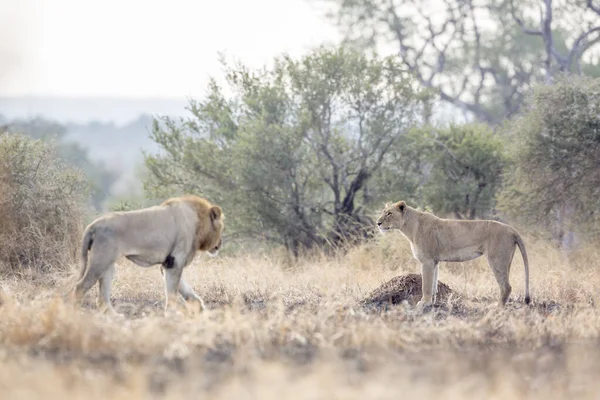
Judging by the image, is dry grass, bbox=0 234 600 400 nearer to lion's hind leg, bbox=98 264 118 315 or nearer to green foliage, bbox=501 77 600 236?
lion's hind leg, bbox=98 264 118 315

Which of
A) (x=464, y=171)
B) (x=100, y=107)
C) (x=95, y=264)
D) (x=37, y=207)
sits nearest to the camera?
(x=95, y=264)

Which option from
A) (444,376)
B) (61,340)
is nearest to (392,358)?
(444,376)

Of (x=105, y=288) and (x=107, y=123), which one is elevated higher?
(x=105, y=288)

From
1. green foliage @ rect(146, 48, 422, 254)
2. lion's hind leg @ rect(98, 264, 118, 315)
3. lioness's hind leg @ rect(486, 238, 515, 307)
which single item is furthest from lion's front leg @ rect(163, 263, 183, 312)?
green foliage @ rect(146, 48, 422, 254)

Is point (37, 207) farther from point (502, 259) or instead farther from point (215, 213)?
point (502, 259)

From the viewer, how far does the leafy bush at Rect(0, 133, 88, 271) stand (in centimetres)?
1324

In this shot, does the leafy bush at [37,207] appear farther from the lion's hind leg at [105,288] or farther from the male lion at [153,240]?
the male lion at [153,240]

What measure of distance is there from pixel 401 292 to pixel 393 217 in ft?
2.87

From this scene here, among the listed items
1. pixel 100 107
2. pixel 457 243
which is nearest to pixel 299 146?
pixel 457 243

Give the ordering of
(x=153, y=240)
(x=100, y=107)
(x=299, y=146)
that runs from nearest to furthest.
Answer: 1. (x=153, y=240)
2. (x=299, y=146)
3. (x=100, y=107)

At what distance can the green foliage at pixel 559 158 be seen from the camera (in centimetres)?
1488

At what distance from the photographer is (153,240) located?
8867mm

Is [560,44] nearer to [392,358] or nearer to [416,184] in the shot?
[416,184]

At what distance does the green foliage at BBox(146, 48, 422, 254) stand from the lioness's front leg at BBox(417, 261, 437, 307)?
20.7 ft
